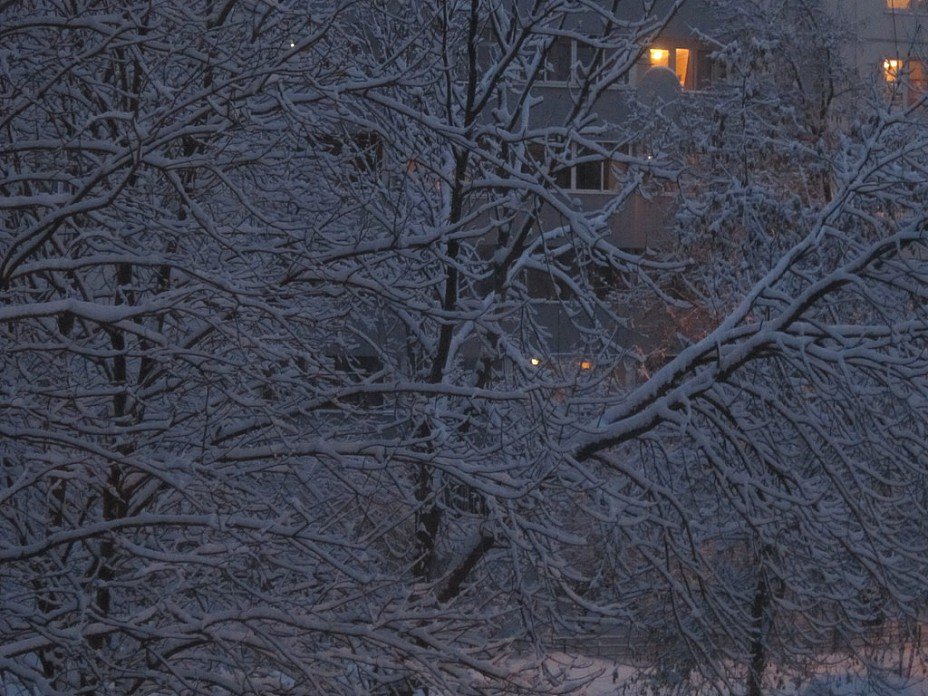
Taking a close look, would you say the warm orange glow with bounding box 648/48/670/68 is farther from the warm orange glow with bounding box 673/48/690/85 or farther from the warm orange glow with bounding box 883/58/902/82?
the warm orange glow with bounding box 883/58/902/82

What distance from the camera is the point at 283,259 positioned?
294 inches

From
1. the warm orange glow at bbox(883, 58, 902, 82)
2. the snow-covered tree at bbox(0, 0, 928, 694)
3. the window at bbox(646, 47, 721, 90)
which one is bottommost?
the snow-covered tree at bbox(0, 0, 928, 694)

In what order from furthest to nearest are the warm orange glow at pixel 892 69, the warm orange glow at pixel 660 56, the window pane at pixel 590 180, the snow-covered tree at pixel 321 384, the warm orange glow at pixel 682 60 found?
the warm orange glow at pixel 682 60, the warm orange glow at pixel 660 56, the window pane at pixel 590 180, the warm orange glow at pixel 892 69, the snow-covered tree at pixel 321 384

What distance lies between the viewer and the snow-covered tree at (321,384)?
6.12 meters

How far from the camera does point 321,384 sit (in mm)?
7609

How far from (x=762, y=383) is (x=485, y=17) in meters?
3.59

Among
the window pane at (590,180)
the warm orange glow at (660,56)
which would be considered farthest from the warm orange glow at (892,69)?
the warm orange glow at (660,56)

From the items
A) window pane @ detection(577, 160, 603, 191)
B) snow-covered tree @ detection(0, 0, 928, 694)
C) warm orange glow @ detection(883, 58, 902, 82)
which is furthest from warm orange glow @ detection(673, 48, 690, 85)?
snow-covered tree @ detection(0, 0, 928, 694)

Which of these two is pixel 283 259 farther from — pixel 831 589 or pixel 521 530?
pixel 831 589

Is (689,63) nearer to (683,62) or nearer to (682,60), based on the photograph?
(683,62)

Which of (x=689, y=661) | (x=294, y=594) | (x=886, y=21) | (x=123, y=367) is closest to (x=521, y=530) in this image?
(x=294, y=594)

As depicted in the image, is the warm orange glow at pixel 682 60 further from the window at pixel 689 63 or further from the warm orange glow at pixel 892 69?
the warm orange glow at pixel 892 69

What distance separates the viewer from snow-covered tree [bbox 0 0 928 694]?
6117 mm

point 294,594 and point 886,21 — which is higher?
point 886,21
